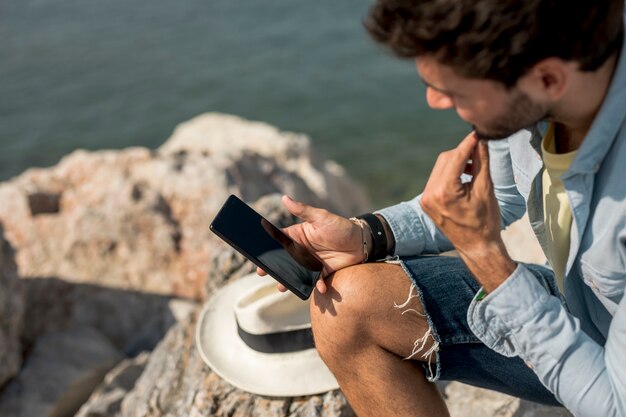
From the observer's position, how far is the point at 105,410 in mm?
4359

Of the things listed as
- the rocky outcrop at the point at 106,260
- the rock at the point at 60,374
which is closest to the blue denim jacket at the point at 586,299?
the rocky outcrop at the point at 106,260

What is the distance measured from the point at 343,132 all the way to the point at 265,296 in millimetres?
7841

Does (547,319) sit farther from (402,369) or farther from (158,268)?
(158,268)

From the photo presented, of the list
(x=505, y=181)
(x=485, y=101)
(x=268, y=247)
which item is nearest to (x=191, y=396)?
(x=268, y=247)

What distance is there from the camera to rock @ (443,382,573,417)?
337 centimetres

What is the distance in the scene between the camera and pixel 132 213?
5645 millimetres

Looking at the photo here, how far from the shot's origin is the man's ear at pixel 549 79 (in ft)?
6.82

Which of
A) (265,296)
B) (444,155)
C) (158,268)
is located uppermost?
(444,155)

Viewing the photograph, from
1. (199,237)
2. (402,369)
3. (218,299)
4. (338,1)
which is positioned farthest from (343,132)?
(402,369)

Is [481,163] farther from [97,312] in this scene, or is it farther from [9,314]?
[97,312]

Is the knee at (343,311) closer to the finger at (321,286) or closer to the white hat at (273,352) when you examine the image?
the finger at (321,286)

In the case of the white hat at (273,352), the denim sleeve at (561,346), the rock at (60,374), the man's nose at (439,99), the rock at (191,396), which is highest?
the man's nose at (439,99)

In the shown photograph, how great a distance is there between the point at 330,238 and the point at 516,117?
0.91 m

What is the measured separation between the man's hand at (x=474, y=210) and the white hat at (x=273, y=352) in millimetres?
1068
